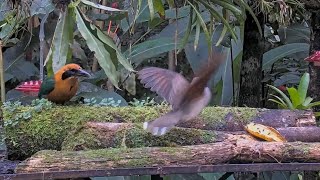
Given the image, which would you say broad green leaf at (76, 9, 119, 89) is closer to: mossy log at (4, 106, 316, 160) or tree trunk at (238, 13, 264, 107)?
mossy log at (4, 106, 316, 160)

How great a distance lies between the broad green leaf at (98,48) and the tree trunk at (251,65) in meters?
1.21

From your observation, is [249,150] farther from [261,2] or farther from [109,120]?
[261,2]

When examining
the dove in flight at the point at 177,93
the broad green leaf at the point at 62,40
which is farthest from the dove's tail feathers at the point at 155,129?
the broad green leaf at the point at 62,40

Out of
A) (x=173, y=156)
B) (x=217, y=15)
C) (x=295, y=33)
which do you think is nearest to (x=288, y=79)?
(x=295, y=33)

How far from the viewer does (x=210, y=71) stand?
2217 millimetres

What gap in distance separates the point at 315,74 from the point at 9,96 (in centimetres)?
195

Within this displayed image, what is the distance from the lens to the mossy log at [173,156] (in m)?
2.09

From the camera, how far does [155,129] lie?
2408mm

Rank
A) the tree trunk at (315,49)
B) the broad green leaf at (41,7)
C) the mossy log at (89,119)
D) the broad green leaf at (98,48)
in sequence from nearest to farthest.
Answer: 1. the mossy log at (89,119)
2. the broad green leaf at (98,48)
3. the tree trunk at (315,49)
4. the broad green leaf at (41,7)

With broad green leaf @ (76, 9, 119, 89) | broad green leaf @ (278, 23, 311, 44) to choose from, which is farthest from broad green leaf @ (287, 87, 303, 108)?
broad green leaf @ (278, 23, 311, 44)

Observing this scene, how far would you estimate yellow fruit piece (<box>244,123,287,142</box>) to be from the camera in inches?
95.7

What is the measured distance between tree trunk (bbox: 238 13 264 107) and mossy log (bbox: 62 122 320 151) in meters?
1.22

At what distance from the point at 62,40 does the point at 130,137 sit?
0.69m

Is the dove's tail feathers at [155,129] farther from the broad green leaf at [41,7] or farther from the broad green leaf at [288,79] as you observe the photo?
the broad green leaf at [288,79]
